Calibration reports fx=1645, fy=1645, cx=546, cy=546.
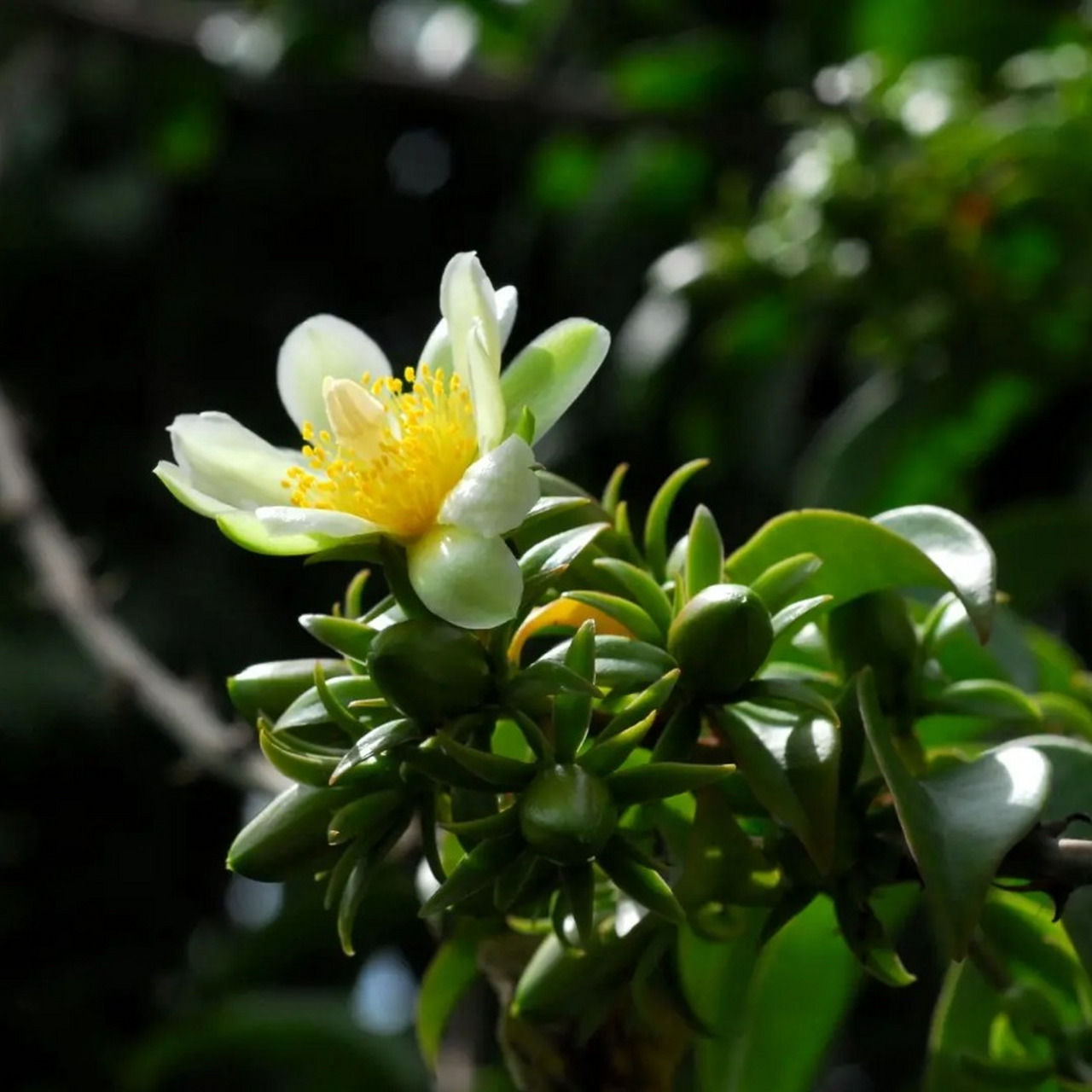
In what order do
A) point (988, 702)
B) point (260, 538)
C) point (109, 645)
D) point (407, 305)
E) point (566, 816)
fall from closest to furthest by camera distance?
point (566, 816) < point (260, 538) < point (988, 702) < point (109, 645) < point (407, 305)

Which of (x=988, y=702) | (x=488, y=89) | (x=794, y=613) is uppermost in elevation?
(x=488, y=89)

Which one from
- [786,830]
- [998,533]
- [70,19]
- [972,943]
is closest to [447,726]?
[786,830]

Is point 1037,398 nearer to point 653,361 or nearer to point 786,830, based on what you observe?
point 653,361

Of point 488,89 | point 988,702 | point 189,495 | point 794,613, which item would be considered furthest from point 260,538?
point 488,89

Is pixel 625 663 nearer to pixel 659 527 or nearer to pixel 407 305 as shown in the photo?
pixel 659 527

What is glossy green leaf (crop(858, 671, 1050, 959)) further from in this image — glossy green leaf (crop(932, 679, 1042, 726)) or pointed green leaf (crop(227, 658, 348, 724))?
pointed green leaf (crop(227, 658, 348, 724))

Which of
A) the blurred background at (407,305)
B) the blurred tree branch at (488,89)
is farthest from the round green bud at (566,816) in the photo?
the blurred tree branch at (488,89)

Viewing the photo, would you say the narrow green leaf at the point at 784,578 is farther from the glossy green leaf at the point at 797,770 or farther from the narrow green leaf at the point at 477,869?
the narrow green leaf at the point at 477,869
